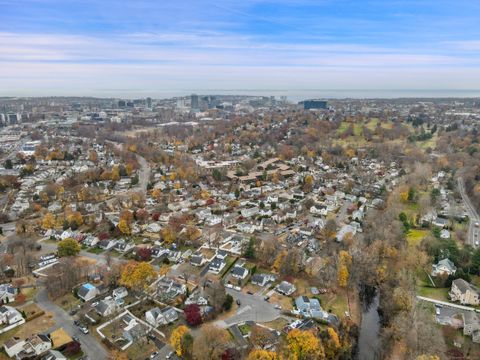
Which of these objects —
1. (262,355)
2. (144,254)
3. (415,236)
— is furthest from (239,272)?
(415,236)

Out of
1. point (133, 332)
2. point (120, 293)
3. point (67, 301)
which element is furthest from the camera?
point (120, 293)

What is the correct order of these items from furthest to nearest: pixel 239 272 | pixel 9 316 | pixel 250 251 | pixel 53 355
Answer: pixel 250 251 < pixel 239 272 < pixel 9 316 < pixel 53 355

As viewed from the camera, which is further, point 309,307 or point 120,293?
point 120,293

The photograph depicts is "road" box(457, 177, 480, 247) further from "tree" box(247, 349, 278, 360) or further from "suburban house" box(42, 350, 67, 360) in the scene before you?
"suburban house" box(42, 350, 67, 360)

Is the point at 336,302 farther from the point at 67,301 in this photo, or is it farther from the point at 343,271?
the point at 67,301

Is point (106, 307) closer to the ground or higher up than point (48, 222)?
closer to the ground

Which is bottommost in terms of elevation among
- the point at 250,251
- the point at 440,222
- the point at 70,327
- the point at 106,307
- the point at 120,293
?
the point at 70,327

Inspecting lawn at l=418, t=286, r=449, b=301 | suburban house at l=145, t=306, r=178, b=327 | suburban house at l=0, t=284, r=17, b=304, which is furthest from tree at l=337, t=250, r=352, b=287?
suburban house at l=0, t=284, r=17, b=304

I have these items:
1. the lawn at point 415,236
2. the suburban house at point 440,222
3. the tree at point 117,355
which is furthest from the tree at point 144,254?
the suburban house at point 440,222
